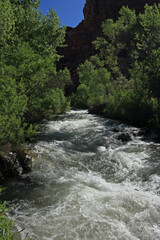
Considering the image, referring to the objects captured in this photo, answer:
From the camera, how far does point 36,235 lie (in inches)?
155

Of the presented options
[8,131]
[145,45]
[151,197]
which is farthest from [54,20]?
[151,197]

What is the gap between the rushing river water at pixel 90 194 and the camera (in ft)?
13.6

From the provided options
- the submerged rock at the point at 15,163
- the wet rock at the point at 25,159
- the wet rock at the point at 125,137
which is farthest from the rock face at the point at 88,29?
the submerged rock at the point at 15,163

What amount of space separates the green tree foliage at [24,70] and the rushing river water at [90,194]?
1.93 meters

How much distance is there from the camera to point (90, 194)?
562 cm

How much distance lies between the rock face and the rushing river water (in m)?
58.6

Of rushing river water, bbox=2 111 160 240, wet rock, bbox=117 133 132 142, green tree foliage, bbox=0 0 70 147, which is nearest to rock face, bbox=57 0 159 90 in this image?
green tree foliage, bbox=0 0 70 147

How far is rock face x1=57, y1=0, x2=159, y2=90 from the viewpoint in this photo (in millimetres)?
71625

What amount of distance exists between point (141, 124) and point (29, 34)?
11493 millimetres

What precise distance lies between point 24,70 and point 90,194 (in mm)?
7468

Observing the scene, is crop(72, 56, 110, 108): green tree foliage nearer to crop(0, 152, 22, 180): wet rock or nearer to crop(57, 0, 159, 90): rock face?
crop(0, 152, 22, 180): wet rock

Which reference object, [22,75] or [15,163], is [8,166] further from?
[22,75]

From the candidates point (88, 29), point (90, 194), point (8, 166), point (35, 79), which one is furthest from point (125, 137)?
point (88, 29)

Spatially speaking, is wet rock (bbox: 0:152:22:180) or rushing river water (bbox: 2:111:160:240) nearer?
rushing river water (bbox: 2:111:160:240)
